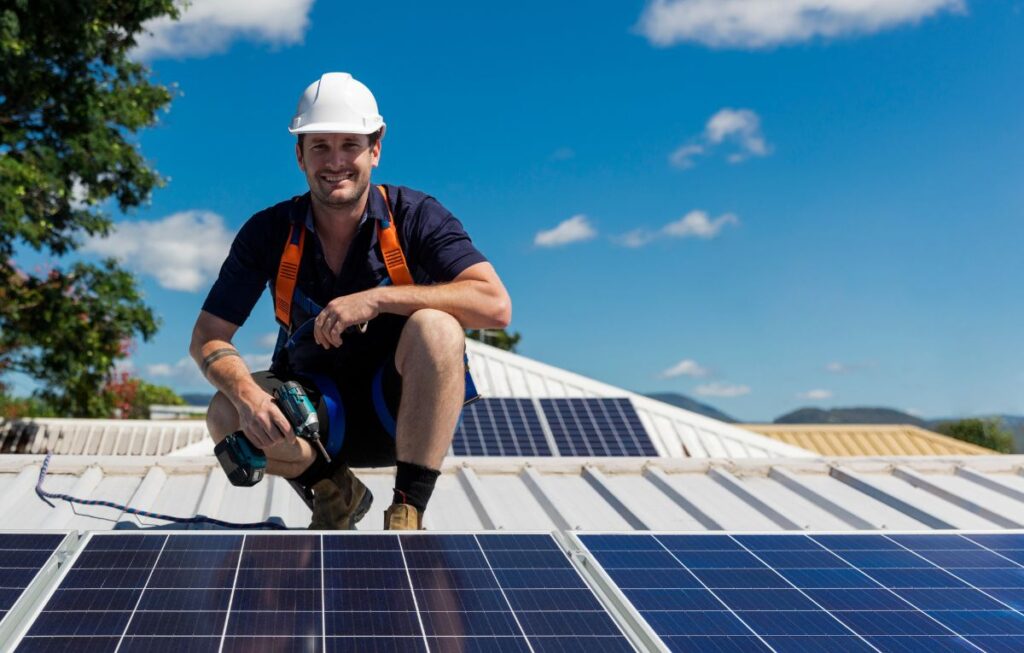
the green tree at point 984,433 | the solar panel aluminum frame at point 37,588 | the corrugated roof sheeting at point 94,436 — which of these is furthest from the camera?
the green tree at point 984,433

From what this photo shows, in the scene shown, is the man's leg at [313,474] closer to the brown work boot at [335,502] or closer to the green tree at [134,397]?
the brown work boot at [335,502]

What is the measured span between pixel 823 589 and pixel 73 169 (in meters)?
17.4

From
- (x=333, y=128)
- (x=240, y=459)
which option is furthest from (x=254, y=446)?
(x=333, y=128)

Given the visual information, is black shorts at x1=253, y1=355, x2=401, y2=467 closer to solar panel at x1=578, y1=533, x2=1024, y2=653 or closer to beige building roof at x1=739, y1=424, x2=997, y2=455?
solar panel at x1=578, y1=533, x2=1024, y2=653

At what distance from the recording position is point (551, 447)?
13.8 m

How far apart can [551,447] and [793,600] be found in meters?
10.0

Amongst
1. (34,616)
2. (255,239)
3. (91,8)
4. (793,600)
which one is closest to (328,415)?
(255,239)

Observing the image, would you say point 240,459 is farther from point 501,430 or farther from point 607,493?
point 501,430

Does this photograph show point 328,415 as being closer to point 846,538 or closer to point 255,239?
point 255,239

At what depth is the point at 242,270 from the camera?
17.4 ft

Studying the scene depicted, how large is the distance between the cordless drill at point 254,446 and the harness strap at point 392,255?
2.61 ft

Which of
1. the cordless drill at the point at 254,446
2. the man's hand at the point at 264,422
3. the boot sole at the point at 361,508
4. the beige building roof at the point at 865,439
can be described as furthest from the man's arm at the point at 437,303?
the beige building roof at the point at 865,439

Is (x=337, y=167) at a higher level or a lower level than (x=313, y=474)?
higher

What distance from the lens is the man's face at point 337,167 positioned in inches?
198
